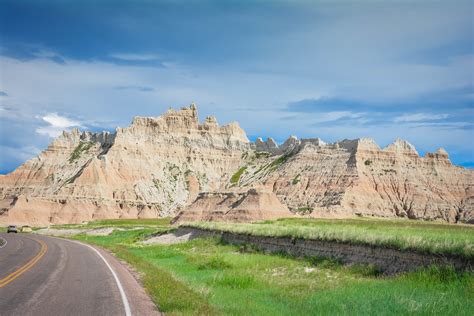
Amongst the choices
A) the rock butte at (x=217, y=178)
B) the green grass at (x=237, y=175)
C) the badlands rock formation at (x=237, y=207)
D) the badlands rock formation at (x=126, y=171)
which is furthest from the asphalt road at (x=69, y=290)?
the green grass at (x=237, y=175)

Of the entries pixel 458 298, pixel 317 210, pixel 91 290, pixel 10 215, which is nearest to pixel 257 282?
pixel 91 290

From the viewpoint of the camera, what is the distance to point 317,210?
104 meters

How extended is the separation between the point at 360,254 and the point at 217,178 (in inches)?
5374

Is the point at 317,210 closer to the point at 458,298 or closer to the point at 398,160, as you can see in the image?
the point at 398,160

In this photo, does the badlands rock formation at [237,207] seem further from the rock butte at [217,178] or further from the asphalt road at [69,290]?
the asphalt road at [69,290]

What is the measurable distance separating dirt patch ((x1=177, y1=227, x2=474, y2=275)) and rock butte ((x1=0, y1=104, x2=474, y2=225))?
47351 mm

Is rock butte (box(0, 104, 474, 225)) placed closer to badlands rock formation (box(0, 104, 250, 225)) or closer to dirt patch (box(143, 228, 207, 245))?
badlands rock formation (box(0, 104, 250, 225))

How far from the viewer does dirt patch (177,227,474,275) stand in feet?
62.5

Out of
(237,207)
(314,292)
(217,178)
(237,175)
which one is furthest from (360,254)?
(217,178)

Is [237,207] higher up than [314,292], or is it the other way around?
[237,207]

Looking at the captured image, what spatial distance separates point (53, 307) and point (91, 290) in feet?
10.8

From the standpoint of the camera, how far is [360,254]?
2495 cm

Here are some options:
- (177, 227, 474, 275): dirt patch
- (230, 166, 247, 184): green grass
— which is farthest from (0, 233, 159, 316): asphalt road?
(230, 166, 247, 184): green grass

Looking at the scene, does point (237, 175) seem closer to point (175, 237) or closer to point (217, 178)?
point (217, 178)
